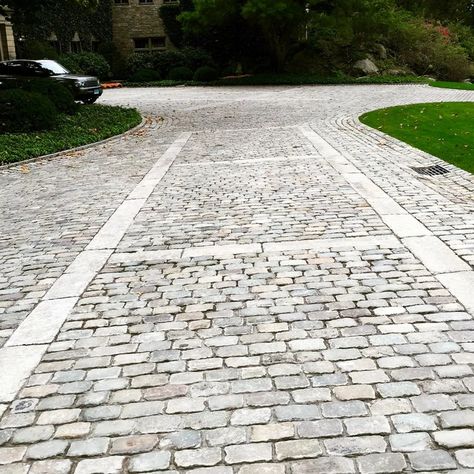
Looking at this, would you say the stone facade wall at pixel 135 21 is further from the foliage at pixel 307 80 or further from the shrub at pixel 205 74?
the foliage at pixel 307 80

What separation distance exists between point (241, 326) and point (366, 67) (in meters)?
32.2

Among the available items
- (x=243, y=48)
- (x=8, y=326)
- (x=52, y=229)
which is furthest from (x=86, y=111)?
(x=243, y=48)

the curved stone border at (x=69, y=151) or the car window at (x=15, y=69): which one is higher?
the car window at (x=15, y=69)

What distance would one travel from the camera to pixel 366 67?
33219mm

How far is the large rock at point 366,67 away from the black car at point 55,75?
17905mm

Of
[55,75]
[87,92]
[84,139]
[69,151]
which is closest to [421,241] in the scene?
[69,151]

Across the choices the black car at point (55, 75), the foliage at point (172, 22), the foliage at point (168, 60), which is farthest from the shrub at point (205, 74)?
the black car at point (55, 75)

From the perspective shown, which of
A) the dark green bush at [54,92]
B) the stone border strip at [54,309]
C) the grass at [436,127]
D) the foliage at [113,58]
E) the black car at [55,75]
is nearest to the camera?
the stone border strip at [54,309]

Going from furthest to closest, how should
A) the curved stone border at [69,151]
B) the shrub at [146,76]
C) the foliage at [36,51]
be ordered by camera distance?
1. the shrub at [146,76]
2. the foliage at [36,51]
3. the curved stone border at [69,151]

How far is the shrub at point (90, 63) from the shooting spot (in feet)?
113

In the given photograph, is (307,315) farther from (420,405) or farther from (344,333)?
(420,405)

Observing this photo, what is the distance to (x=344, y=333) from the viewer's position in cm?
386

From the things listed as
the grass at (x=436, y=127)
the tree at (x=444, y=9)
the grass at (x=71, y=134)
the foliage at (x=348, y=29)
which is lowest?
the grass at (x=71, y=134)

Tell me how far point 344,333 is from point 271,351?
574 mm
